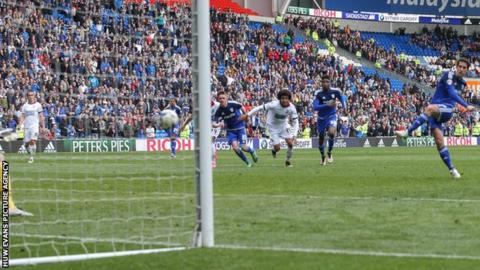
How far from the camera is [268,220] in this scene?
12.0 meters

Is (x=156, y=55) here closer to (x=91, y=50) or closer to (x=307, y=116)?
(x=91, y=50)

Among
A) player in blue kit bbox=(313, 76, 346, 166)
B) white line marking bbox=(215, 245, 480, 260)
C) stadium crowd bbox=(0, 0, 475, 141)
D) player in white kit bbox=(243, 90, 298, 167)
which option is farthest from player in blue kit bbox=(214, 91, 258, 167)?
white line marking bbox=(215, 245, 480, 260)

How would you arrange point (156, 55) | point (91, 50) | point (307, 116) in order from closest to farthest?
point (91, 50)
point (156, 55)
point (307, 116)

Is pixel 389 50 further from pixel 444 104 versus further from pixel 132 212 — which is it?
pixel 132 212

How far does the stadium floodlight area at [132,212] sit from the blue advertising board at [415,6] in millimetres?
55412

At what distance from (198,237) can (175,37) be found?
2842 mm

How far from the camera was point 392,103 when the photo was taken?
60719mm

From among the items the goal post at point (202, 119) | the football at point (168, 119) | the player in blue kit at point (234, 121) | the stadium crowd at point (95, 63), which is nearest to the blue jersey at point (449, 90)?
the stadium crowd at point (95, 63)

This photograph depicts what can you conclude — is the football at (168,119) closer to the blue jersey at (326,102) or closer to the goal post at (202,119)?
the goal post at (202,119)

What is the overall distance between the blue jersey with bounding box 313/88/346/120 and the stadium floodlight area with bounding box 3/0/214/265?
10.5 meters

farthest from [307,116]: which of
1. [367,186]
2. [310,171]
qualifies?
[367,186]

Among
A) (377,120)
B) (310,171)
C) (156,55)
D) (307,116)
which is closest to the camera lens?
(156,55)

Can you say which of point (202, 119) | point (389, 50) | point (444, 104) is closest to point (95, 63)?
point (202, 119)

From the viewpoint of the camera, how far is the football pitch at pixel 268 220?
900cm
